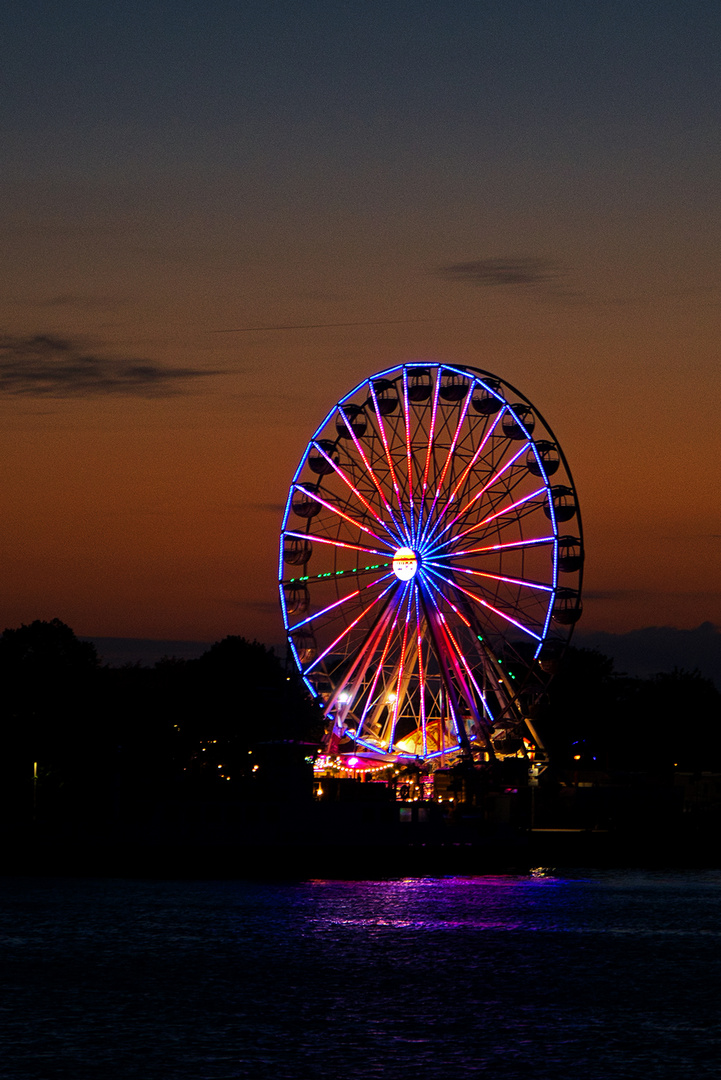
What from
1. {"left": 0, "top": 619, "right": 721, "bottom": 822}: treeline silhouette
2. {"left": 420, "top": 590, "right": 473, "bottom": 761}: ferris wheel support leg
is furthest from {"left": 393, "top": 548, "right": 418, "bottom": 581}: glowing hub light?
{"left": 0, "top": 619, "right": 721, "bottom": 822}: treeline silhouette

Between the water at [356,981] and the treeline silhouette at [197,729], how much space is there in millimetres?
17640

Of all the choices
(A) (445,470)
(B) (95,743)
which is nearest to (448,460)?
(A) (445,470)

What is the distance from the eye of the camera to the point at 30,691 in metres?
142

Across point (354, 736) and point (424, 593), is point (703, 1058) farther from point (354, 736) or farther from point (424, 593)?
point (354, 736)

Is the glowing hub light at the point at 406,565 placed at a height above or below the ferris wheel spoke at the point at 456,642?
above

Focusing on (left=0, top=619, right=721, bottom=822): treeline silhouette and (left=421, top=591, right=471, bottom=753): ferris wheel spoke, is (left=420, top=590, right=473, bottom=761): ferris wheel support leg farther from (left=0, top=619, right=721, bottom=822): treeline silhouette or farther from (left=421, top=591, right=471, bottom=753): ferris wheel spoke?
(left=0, top=619, right=721, bottom=822): treeline silhouette

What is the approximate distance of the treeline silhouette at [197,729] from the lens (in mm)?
113375

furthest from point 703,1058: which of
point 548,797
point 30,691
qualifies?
point 30,691

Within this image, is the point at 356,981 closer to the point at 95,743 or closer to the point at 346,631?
the point at 346,631

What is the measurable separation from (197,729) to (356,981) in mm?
121015

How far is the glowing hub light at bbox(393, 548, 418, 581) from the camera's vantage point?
93438mm

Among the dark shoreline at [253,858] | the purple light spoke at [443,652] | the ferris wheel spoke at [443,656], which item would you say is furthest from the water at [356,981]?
the purple light spoke at [443,652]

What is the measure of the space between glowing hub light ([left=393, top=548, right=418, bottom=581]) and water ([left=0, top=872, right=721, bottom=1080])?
58.8ft

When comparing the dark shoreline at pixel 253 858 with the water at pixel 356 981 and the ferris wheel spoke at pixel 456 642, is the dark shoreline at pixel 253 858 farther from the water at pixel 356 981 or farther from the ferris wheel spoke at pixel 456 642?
the ferris wheel spoke at pixel 456 642
